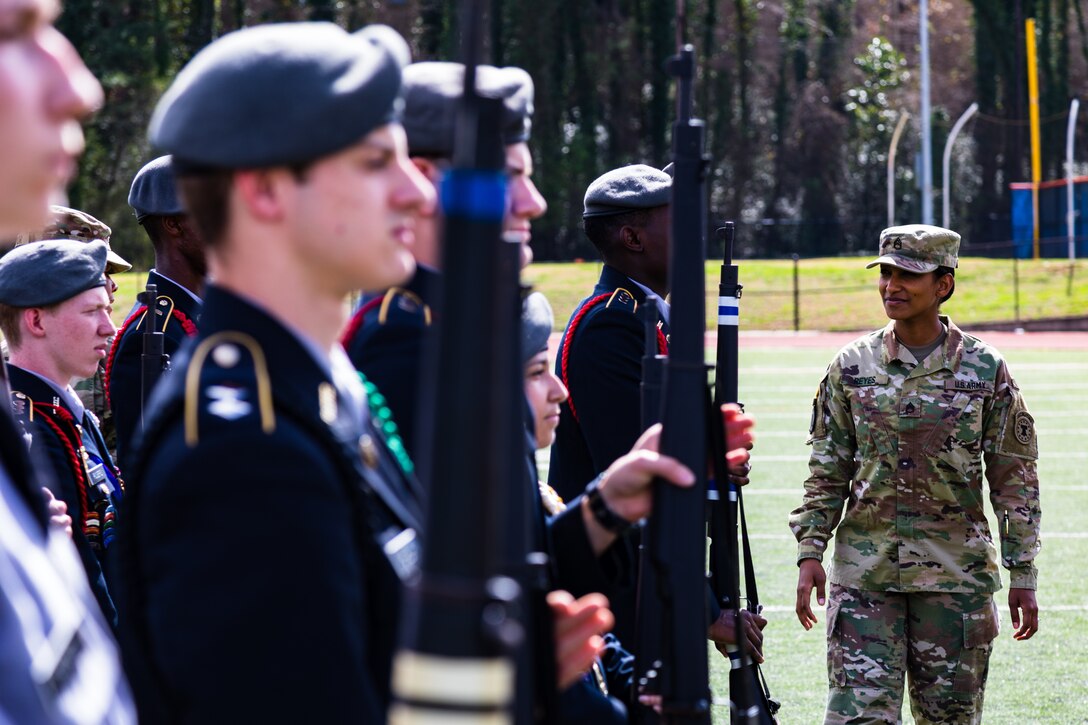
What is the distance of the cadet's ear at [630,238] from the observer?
17.3 feet

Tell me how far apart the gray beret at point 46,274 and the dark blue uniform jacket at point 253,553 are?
10.2ft

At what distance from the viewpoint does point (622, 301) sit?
16.6ft

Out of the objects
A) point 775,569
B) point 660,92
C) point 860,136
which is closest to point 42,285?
point 775,569

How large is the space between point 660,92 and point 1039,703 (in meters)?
49.3

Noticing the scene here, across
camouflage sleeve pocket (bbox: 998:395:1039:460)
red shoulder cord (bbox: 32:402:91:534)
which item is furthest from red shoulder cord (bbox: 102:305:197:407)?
camouflage sleeve pocket (bbox: 998:395:1039:460)

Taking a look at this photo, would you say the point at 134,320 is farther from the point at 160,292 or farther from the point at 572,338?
the point at 572,338

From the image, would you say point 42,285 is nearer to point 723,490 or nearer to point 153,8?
point 723,490

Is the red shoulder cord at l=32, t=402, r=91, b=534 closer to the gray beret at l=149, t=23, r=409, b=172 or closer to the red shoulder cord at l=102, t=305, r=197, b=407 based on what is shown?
the red shoulder cord at l=102, t=305, r=197, b=407

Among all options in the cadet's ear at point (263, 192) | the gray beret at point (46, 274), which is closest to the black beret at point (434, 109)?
the cadet's ear at point (263, 192)

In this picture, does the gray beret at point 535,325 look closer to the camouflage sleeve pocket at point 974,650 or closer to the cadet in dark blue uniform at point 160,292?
the cadet in dark blue uniform at point 160,292

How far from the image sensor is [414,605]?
56.4 inches

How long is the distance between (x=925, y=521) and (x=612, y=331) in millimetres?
1809

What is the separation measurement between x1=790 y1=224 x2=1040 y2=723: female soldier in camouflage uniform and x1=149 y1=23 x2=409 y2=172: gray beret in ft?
14.3

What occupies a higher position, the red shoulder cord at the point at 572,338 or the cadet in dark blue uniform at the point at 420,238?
the cadet in dark blue uniform at the point at 420,238
